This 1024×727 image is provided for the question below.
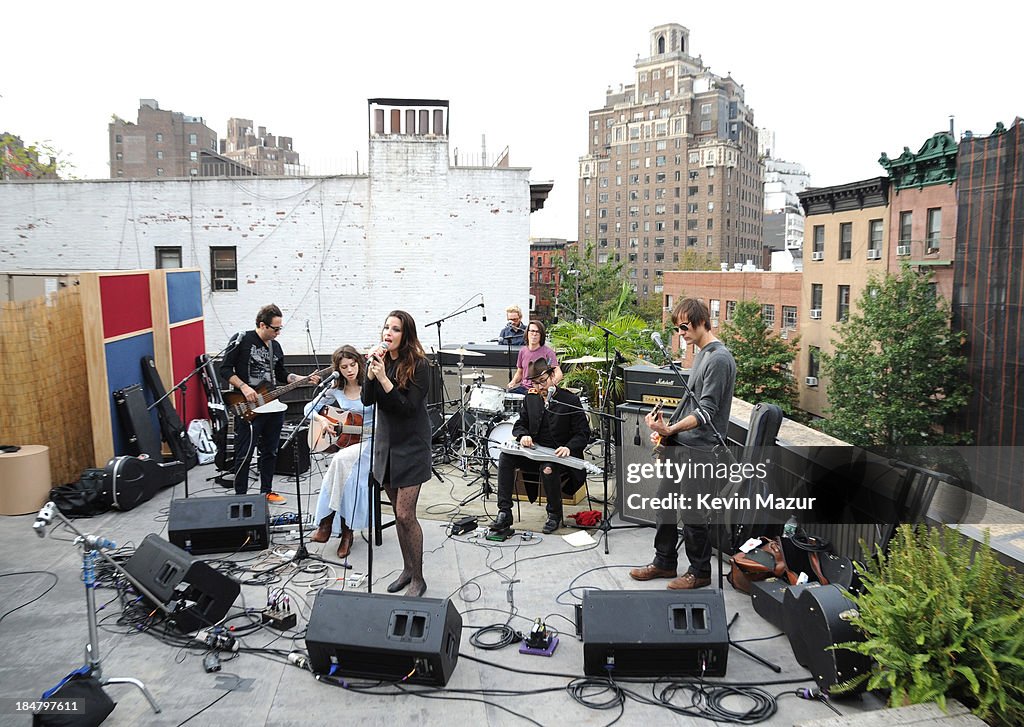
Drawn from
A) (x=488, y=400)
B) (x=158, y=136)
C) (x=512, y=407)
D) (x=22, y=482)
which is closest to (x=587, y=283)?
(x=512, y=407)

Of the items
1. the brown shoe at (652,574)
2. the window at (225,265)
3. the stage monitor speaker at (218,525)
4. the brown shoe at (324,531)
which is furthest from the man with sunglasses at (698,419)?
the window at (225,265)

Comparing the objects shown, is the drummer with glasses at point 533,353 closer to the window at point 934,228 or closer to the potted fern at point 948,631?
the potted fern at point 948,631

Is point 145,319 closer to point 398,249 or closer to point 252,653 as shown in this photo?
point 252,653

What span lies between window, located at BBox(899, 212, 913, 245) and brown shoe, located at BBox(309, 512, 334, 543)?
35.4 meters

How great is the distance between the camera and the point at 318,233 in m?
20.2

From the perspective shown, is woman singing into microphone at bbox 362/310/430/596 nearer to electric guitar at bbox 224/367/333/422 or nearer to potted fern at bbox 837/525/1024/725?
electric guitar at bbox 224/367/333/422

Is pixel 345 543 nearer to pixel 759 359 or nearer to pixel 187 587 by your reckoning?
pixel 187 587

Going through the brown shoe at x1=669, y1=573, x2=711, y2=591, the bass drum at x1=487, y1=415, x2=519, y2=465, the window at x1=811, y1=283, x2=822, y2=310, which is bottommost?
the brown shoe at x1=669, y1=573, x2=711, y2=591

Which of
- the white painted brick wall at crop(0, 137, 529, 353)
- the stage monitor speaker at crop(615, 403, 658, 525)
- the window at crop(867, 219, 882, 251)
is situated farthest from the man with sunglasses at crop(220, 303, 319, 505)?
the window at crop(867, 219, 882, 251)

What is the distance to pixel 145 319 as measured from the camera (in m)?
9.89

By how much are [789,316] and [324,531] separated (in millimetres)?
46085

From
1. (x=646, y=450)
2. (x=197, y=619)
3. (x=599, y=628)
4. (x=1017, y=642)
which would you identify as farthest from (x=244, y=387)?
(x=1017, y=642)

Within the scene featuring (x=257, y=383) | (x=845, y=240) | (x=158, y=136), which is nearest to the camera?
(x=257, y=383)

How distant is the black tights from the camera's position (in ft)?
17.5
